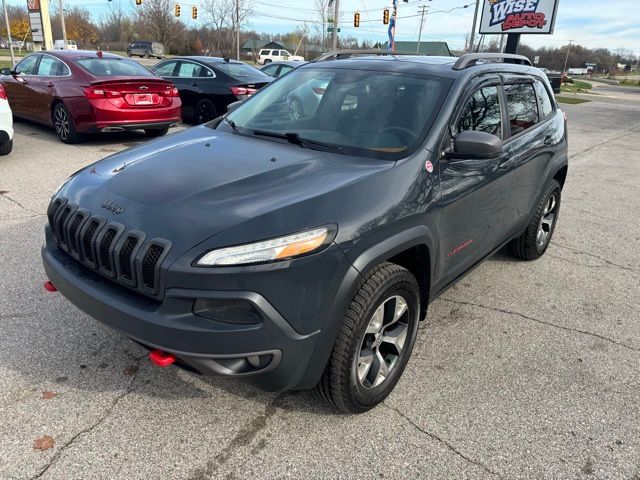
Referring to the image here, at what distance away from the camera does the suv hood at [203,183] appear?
2.23m

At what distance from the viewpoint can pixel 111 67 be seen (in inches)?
342

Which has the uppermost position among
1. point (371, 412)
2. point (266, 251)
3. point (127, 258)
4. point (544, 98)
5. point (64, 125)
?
point (544, 98)

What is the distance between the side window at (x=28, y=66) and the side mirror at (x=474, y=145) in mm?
9100

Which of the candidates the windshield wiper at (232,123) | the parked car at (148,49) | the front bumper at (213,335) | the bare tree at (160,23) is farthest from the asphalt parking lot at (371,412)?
the bare tree at (160,23)

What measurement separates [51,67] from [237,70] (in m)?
3.73

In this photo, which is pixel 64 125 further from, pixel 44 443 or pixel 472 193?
pixel 472 193

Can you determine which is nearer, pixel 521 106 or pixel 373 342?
pixel 373 342

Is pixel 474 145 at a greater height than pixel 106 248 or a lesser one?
greater

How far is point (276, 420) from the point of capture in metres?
2.60

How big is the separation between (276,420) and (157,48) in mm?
62886

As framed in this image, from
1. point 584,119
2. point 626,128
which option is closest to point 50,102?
point 626,128

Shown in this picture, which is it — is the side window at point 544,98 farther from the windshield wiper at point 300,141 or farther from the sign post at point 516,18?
the sign post at point 516,18

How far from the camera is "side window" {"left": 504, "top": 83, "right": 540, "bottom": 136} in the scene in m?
3.78

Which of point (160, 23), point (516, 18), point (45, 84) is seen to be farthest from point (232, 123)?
point (160, 23)
